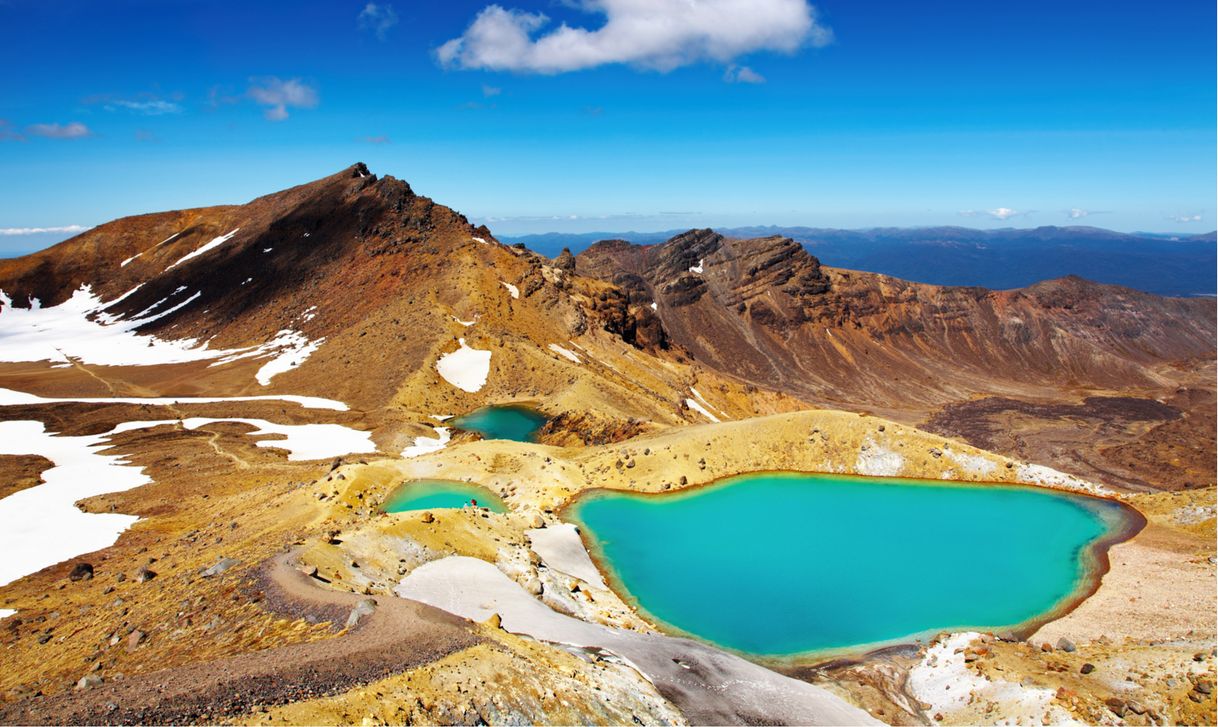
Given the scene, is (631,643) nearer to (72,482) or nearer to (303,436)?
(72,482)

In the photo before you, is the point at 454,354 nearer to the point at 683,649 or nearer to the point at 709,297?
the point at 683,649

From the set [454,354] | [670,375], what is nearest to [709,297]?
[670,375]

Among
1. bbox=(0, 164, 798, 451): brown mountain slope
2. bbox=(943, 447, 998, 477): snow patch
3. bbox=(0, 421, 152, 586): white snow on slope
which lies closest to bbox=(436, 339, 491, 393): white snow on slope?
bbox=(0, 164, 798, 451): brown mountain slope

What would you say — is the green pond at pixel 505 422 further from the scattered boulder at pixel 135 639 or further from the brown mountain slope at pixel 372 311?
the scattered boulder at pixel 135 639

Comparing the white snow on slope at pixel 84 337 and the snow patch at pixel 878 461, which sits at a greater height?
the white snow on slope at pixel 84 337

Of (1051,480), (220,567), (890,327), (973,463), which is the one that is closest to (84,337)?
(220,567)

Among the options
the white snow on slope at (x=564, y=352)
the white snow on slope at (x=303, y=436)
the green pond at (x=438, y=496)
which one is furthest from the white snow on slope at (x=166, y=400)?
the green pond at (x=438, y=496)
